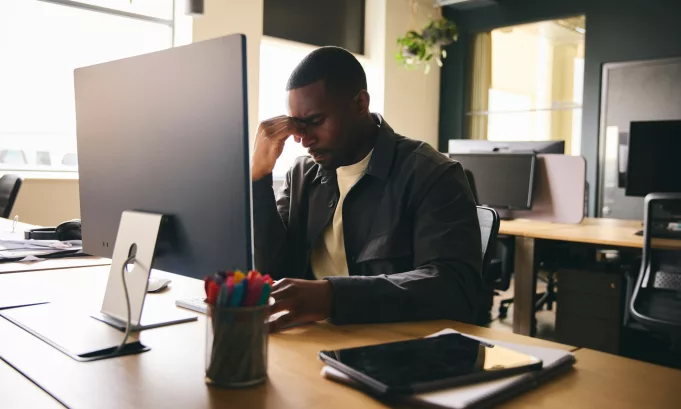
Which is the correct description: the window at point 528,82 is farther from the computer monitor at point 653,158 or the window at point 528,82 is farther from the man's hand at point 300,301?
the man's hand at point 300,301

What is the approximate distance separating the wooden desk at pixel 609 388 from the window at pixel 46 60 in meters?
3.98

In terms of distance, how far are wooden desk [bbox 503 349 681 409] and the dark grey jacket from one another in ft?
1.11

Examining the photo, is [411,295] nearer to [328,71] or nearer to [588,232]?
[328,71]

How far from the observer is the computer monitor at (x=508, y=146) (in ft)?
11.8

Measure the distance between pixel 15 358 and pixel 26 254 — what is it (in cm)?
99

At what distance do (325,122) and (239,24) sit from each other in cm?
375

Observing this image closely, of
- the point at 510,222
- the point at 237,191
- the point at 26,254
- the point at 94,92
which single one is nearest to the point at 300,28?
the point at 510,222

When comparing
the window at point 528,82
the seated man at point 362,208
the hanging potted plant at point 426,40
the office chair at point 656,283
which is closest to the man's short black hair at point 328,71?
the seated man at point 362,208

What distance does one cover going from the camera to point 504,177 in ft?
11.9

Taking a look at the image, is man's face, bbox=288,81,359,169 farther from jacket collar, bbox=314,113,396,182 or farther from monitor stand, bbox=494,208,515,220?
monitor stand, bbox=494,208,515,220

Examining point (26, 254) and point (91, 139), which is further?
point (26, 254)

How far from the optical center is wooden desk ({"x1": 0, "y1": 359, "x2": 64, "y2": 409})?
28.8 inches

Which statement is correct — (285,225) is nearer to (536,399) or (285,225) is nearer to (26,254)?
(26,254)

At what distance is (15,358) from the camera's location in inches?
35.8
